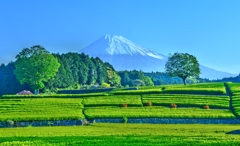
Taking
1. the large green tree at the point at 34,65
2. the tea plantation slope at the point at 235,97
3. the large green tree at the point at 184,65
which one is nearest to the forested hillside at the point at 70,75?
the large green tree at the point at 34,65

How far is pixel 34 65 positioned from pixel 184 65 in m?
35.0

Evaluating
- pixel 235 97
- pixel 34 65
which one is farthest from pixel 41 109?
pixel 235 97

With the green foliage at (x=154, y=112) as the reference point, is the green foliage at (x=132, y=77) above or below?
above

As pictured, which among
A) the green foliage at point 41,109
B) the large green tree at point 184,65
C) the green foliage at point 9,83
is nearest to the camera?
the green foliage at point 41,109

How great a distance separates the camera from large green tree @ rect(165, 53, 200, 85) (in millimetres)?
87938

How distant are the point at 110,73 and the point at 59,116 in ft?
274

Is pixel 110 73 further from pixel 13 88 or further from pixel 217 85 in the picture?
pixel 217 85

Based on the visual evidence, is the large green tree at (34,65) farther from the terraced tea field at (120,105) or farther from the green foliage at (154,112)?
the green foliage at (154,112)

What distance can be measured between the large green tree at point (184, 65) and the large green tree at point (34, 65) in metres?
29.1

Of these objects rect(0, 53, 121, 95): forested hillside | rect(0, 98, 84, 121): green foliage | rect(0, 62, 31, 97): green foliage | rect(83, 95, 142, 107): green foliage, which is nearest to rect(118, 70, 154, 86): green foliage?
rect(0, 53, 121, 95): forested hillside

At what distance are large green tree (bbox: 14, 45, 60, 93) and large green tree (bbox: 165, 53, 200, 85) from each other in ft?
95.5

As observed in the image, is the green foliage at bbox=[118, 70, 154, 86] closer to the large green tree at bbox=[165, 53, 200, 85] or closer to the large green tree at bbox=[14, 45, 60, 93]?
the large green tree at bbox=[165, 53, 200, 85]

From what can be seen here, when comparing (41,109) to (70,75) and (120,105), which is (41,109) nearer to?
(120,105)

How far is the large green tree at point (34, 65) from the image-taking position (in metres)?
79.9
